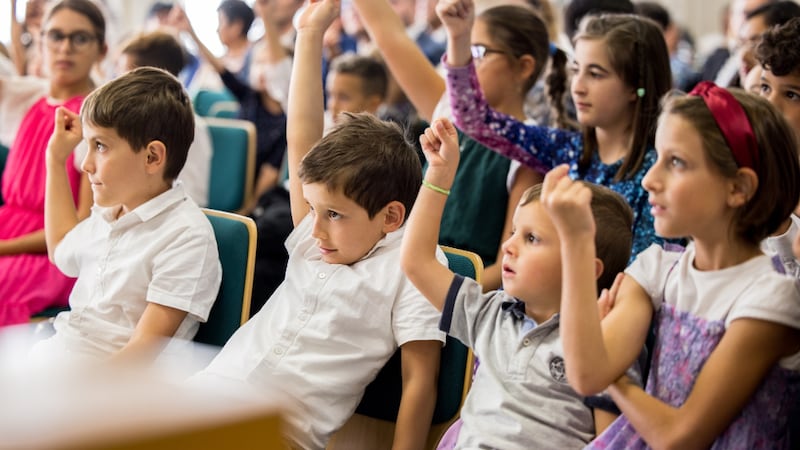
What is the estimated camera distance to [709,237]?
156cm

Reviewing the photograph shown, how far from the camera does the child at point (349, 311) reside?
186cm

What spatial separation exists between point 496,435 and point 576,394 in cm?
15

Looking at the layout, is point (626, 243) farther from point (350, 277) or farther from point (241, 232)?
point (241, 232)

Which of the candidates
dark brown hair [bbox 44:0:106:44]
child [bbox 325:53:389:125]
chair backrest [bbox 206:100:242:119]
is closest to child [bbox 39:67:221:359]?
dark brown hair [bbox 44:0:106:44]

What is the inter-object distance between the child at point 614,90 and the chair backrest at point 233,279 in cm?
67

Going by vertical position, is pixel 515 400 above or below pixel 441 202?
below

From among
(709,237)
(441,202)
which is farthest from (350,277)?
(709,237)

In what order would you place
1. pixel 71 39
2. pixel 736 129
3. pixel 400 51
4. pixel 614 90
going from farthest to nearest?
pixel 71 39 → pixel 400 51 → pixel 614 90 → pixel 736 129

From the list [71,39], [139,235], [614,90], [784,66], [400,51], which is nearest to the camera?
[784,66]

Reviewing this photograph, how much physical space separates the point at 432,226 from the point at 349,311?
0.26 meters

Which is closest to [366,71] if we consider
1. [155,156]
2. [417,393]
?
[155,156]

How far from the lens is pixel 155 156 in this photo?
2.19 metres

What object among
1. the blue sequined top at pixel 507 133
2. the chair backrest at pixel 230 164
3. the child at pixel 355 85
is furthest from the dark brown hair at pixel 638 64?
the chair backrest at pixel 230 164

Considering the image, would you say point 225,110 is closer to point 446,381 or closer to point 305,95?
point 305,95
